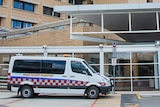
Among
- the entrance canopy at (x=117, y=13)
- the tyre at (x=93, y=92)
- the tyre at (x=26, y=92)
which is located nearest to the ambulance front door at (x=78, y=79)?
the tyre at (x=93, y=92)

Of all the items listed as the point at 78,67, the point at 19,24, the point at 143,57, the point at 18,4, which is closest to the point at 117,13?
the point at 143,57

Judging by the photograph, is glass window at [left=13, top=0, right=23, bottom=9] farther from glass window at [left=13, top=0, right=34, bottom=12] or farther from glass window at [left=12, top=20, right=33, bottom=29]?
glass window at [left=12, top=20, right=33, bottom=29]

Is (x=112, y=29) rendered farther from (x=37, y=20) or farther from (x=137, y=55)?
(x=37, y=20)

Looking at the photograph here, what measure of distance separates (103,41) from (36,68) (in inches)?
397

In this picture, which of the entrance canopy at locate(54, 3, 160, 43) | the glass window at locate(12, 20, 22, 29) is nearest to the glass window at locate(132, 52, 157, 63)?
the entrance canopy at locate(54, 3, 160, 43)

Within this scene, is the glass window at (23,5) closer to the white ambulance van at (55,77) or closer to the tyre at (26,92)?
the white ambulance van at (55,77)

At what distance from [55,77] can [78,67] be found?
1.46 m

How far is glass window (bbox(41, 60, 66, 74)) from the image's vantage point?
15.3 m

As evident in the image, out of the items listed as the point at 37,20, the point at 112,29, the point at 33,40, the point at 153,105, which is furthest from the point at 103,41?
the point at 37,20

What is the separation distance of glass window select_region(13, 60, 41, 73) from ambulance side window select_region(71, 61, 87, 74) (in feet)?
6.80

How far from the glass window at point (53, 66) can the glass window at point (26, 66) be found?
0.37 m

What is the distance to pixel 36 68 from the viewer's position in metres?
15.6

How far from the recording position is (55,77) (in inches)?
601

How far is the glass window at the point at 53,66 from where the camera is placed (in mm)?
15336
